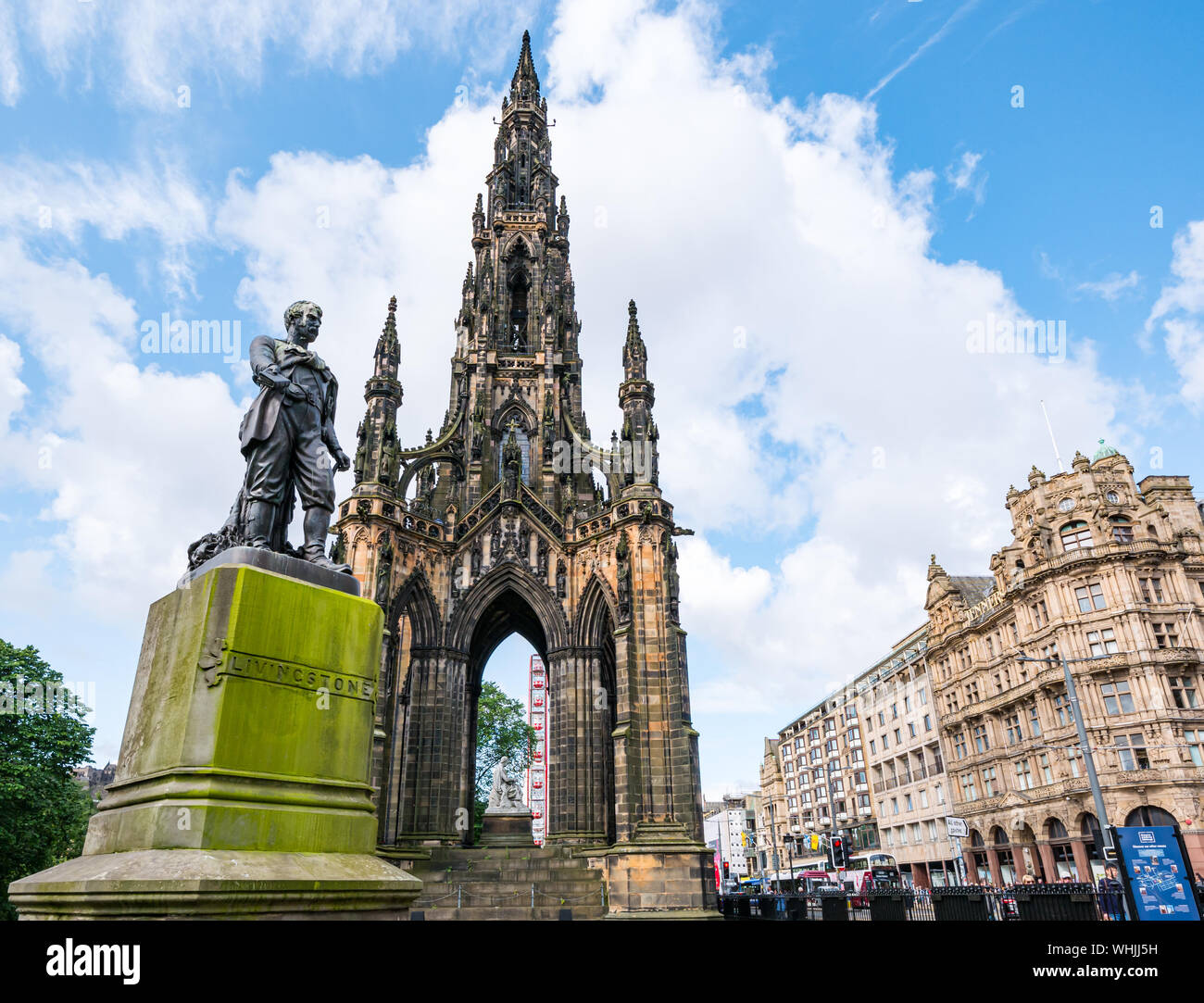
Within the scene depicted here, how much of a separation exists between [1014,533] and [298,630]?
148 feet

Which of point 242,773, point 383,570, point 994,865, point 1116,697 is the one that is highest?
point 383,570

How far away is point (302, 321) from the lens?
5293 mm

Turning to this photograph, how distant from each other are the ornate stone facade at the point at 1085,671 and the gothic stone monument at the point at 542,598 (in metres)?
23.5

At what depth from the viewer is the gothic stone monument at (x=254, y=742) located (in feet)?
10.9

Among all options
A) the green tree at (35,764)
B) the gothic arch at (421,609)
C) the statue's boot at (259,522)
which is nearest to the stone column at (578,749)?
the gothic arch at (421,609)

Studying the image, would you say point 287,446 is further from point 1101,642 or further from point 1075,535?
point 1075,535

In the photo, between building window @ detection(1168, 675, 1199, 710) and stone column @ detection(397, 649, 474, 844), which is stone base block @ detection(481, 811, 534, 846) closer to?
stone column @ detection(397, 649, 474, 844)

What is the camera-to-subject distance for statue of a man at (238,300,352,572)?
15.6 ft

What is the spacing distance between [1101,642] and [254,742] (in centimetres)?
4040

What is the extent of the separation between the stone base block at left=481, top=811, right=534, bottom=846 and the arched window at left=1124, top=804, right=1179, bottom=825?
25.9 meters

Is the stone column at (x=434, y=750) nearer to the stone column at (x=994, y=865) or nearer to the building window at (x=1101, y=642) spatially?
the building window at (x=1101, y=642)

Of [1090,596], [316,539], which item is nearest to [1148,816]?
[1090,596]

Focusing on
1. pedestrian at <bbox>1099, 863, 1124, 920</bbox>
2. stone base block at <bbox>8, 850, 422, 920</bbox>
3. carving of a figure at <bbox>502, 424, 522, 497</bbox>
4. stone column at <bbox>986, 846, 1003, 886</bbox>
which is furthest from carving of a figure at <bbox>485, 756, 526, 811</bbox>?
stone column at <bbox>986, 846, 1003, 886</bbox>
